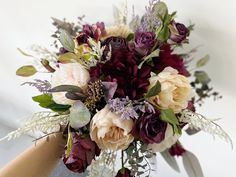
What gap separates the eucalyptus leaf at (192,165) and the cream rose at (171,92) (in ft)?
0.81

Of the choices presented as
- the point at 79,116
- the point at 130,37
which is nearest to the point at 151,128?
the point at 79,116

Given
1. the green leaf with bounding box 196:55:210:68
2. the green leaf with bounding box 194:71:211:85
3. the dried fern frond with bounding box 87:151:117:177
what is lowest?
the dried fern frond with bounding box 87:151:117:177

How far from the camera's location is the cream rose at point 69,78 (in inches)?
31.5

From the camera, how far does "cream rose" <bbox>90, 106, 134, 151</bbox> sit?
767 mm

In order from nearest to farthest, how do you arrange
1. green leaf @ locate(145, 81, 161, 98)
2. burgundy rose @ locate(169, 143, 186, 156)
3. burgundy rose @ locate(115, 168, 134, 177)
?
green leaf @ locate(145, 81, 161, 98), burgundy rose @ locate(115, 168, 134, 177), burgundy rose @ locate(169, 143, 186, 156)

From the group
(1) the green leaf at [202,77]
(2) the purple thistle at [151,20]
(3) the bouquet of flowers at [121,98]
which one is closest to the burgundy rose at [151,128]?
(3) the bouquet of flowers at [121,98]

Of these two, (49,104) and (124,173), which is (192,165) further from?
(49,104)

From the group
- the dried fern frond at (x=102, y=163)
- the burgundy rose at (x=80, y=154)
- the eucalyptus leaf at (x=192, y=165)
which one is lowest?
the eucalyptus leaf at (x=192, y=165)

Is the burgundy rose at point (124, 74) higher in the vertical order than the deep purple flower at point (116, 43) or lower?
lower

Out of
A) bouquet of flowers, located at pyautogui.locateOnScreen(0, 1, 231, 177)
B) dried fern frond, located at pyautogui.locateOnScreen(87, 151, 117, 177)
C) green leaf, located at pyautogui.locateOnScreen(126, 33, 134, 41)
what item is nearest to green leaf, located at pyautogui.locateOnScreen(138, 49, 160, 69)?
bouquet of flowers, located at pyautogui.locateOnScreen(0, 1, 231, 177)

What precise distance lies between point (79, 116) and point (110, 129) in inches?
2.7

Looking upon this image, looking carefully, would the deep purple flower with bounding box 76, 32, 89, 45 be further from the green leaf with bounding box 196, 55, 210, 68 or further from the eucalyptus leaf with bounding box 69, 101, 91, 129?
the green leaf with bounding box 196, 55, 210, 68

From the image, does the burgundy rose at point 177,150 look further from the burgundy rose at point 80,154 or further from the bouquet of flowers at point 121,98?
the burgundy rose at point 80,154

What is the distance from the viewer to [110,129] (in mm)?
779
